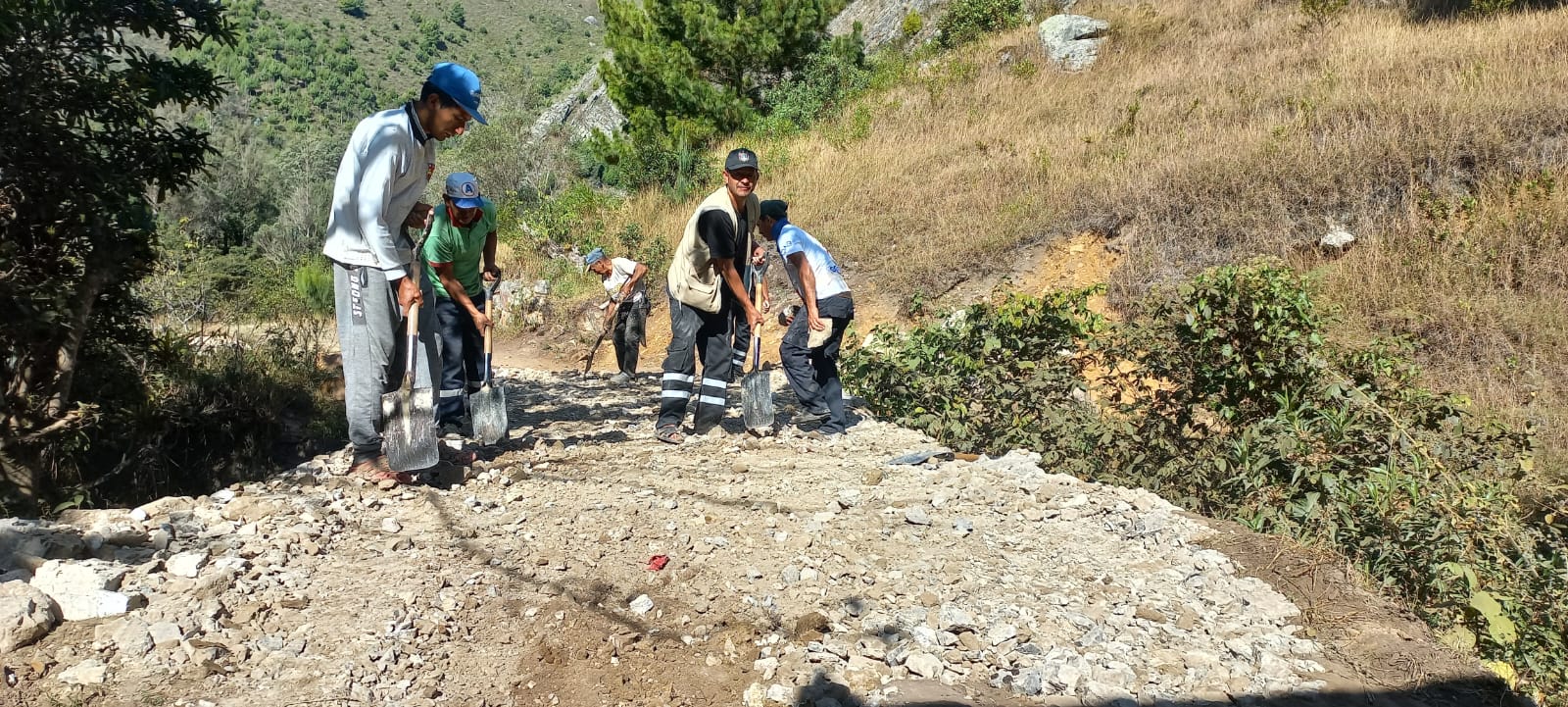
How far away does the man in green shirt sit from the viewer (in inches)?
211

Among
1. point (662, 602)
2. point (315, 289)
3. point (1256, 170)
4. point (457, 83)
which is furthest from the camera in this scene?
point (315, 289)

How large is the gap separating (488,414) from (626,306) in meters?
3.86

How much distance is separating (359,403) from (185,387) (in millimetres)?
3608

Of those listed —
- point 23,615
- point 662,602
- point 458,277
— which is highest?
point 458,277

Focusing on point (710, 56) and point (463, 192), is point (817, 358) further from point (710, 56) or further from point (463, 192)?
point (710, 56)

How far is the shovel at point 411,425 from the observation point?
12.9ft

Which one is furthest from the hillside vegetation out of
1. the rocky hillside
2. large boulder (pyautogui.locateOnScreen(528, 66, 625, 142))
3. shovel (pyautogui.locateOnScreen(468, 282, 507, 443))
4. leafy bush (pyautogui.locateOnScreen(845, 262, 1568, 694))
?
large boulder (pyautogui.locateOnScreen(528, 66, 625, 142))

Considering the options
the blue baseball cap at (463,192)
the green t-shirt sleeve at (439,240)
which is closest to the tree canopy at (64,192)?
the green t-shirt sleeve at (439,240)

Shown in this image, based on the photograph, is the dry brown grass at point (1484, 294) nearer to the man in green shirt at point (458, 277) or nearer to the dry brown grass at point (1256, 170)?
the dry brown grass at point (1256, 170)

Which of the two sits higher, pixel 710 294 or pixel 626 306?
pixel 710 294

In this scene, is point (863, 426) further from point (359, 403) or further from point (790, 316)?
point (359, 403)

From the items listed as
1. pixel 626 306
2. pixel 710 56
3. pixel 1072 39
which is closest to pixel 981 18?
pixel 1072 39

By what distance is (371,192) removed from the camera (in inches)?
148

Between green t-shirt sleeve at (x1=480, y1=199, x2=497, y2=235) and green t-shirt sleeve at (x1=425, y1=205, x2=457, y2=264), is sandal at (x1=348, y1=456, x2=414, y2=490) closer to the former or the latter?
green t-shirt sleeve at (x1=425, y1=205, x2=457, y2=264)
